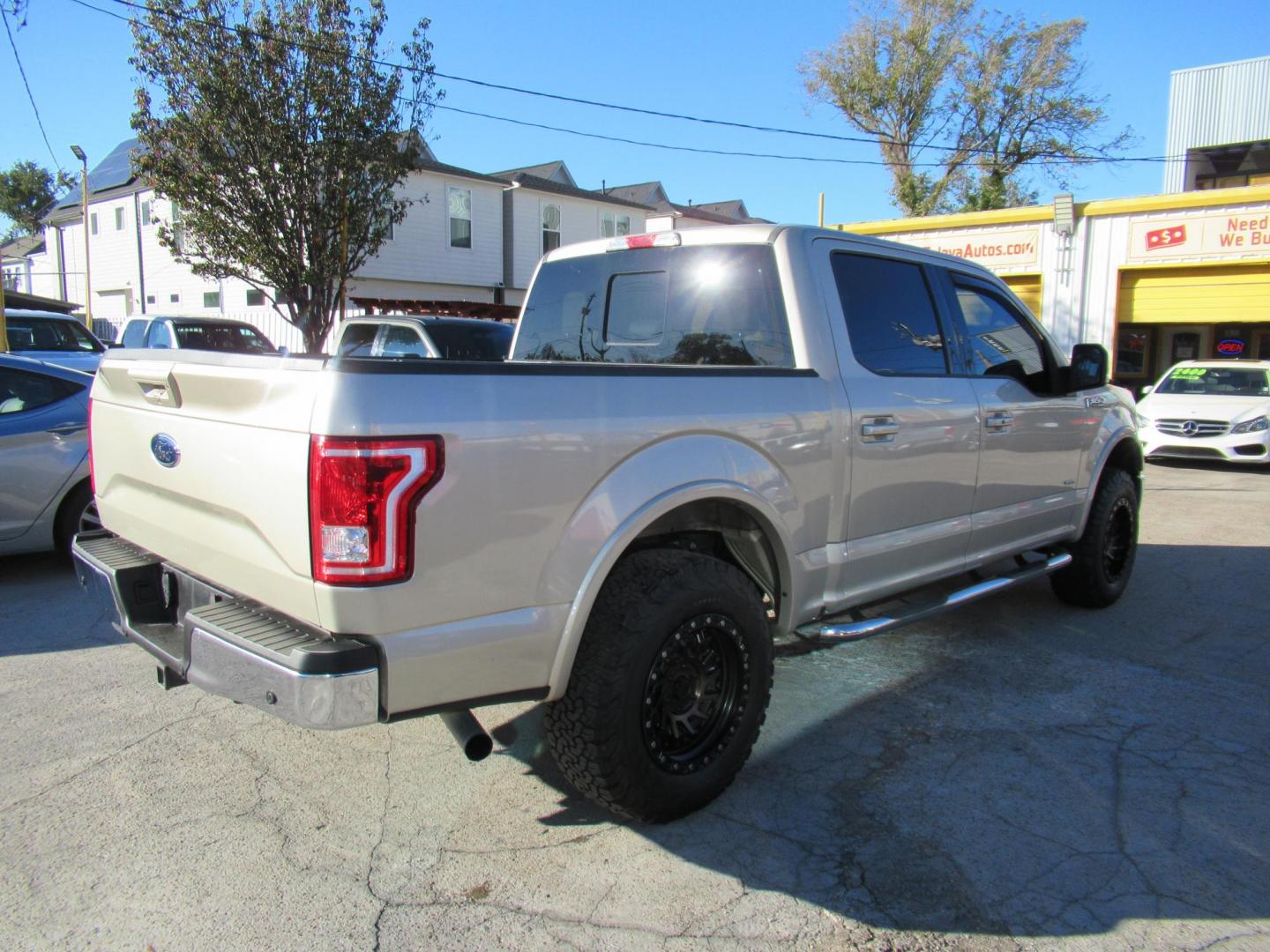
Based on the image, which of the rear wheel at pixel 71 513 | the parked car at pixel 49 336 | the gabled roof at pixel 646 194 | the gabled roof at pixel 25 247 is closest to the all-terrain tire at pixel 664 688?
the rear wheel at pixel 71 513

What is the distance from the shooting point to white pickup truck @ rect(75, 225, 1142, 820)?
87.2 inches

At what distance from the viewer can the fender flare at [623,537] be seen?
2537mm

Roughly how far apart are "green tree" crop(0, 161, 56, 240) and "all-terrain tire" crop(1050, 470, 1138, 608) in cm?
7322

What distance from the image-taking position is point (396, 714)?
228cm

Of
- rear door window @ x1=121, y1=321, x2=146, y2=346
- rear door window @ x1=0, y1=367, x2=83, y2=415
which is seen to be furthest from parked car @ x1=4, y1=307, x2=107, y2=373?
rear door window @ x1=0, y1=367, x2=83, y2=415

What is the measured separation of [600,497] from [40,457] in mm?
4721

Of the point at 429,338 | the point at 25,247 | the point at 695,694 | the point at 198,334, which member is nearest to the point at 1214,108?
the point at 429,338

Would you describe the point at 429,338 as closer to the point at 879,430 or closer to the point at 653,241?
the point at 653,241

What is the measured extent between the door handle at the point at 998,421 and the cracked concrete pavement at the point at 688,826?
119 cm

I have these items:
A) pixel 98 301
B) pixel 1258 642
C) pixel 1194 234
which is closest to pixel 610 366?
pixel 1258 642

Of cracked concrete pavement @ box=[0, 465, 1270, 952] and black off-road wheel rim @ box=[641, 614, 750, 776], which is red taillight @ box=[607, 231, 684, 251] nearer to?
black off-road wheel rim @ box=[641, 614, 750, 776]

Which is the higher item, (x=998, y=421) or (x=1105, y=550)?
(x=998, y=421)

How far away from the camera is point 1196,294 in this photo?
52.2 feet

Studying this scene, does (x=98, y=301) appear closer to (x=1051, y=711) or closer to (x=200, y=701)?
(x=200, y=701)
